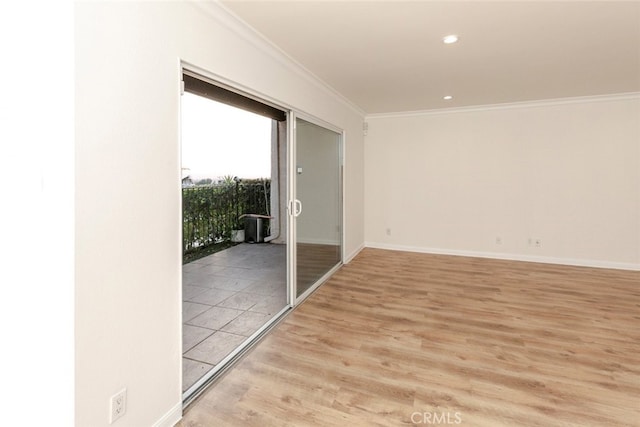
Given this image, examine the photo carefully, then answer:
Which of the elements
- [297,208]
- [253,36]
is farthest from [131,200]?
[297,208]

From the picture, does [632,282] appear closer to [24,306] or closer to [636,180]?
[636,180]

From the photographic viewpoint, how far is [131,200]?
5.22 feet

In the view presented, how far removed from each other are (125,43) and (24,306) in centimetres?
119

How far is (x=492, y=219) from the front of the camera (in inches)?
218

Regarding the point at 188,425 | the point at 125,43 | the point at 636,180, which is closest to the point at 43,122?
the point at 125,43

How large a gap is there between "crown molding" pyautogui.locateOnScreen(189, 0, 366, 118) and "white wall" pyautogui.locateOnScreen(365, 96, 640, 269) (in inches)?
98.7

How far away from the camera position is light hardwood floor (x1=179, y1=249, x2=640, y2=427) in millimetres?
1936

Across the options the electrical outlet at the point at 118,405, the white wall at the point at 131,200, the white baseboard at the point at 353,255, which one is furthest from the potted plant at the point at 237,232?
the electrical outlet at the point at 118,405

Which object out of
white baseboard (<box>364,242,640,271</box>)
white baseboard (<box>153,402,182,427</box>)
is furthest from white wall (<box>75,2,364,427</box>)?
white baseboard (<box>364,242,640,271</box>)

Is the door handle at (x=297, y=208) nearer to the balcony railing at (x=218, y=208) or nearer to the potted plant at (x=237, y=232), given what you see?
the balcony railing at (x=218, y=208)

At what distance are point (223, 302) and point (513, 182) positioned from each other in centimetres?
462

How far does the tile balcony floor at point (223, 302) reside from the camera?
2.61 m

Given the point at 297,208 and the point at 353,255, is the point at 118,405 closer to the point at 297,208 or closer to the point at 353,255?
the point at 297,208

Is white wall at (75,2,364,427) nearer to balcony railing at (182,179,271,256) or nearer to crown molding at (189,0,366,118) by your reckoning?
crown molding at (189,0,366,118)
